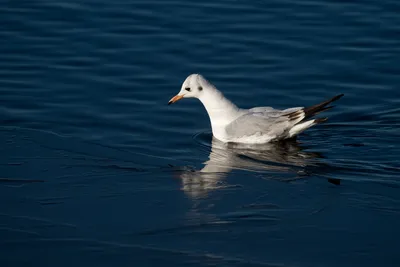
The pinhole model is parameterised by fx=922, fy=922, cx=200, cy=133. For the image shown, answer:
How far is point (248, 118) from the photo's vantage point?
1191 centimetres

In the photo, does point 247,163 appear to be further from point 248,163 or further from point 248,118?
point 248,118

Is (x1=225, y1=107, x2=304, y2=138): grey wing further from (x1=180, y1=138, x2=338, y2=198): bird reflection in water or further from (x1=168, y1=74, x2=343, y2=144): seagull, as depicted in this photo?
(x1=180, y1=138, x2=338, y2=198): bird reflection in water

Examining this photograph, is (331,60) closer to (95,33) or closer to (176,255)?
(95,33)

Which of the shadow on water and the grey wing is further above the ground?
the grey wing

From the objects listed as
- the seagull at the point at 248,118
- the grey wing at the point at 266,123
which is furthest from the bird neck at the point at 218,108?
the grey wing at the point at 266,123

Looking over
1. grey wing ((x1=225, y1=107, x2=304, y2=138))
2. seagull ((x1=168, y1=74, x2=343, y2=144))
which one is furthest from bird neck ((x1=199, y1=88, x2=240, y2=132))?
grey wing ((x1=225, y1=107, x2=304, y2=138))

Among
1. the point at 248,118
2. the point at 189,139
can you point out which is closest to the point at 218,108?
the point at 248,118

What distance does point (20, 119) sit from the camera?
11.8 meters

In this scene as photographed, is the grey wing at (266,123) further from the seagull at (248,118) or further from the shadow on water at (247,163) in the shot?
the shadow on water at (247,163)

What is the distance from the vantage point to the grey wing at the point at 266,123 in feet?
38.4

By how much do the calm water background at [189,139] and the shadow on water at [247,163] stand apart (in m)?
0.03

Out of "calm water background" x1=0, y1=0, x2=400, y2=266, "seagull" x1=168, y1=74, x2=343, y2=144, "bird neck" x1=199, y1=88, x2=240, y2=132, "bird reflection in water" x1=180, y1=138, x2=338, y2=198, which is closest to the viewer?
"calm water background" x1=0, y1=0, x2=400, y2=266

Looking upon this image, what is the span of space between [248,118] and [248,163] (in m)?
1.29

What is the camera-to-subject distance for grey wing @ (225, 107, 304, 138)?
11719 millimetres
